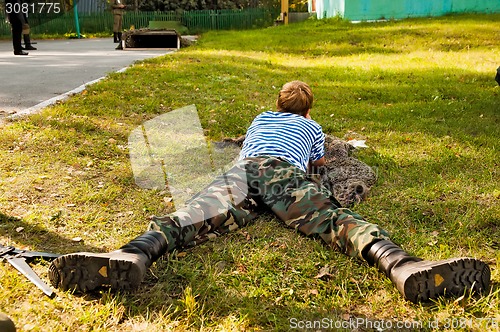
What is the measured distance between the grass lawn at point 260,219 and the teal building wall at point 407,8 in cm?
1091

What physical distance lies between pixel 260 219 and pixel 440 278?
54.7 inches

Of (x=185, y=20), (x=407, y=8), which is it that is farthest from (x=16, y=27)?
(x=185, y=20)

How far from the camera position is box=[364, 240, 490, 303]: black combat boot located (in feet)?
8.19

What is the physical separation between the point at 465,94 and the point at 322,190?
5101 millimetres

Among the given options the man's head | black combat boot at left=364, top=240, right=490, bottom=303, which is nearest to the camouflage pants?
black combat boot at left=364, top=240, right=490, bottom=303

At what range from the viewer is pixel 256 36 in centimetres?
1838

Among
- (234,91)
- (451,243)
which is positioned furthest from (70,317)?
(234,91)

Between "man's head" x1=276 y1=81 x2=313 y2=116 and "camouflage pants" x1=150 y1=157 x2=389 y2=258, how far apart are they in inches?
26.1

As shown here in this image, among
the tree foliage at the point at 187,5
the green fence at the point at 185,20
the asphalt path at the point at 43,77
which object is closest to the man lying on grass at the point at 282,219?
the asphalt path at the point at 43,77

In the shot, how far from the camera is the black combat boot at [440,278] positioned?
2.50m

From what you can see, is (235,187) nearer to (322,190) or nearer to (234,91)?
(322,190)

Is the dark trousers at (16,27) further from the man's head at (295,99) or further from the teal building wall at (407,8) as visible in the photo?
the teal building wall at (407,8)
